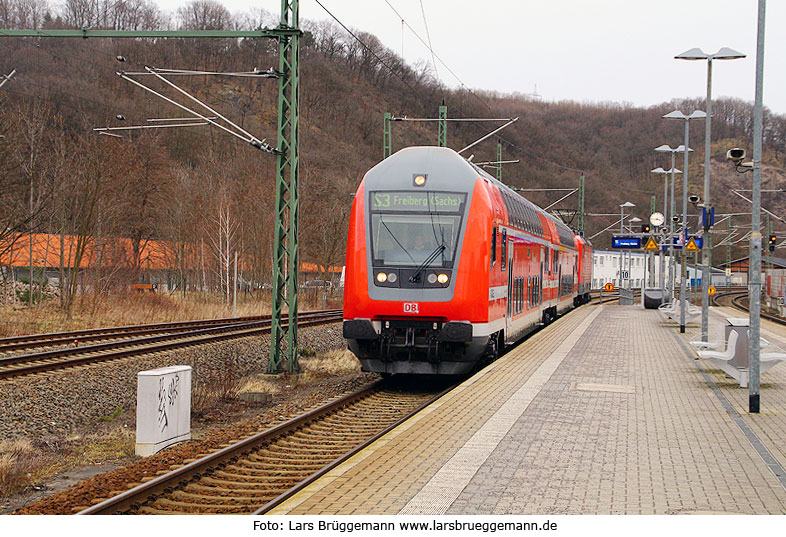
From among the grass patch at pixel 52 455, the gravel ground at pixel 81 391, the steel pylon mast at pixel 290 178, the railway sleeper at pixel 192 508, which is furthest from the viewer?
the steel pylon mast at pixel 290 178

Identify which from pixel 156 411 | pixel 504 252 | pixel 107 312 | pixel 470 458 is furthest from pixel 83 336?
pixel 470 458

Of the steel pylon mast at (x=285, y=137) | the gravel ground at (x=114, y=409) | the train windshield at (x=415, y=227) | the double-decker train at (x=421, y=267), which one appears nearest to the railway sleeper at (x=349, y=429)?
the gravel ground at (x=114, y=409)

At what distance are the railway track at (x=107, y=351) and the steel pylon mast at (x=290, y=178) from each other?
2.65 m

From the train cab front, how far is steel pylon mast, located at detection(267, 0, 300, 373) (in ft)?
9.80

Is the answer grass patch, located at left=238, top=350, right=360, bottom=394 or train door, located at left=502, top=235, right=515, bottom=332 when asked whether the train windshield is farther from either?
grass patch, located at left=238, top=350, right=360, bottom=394

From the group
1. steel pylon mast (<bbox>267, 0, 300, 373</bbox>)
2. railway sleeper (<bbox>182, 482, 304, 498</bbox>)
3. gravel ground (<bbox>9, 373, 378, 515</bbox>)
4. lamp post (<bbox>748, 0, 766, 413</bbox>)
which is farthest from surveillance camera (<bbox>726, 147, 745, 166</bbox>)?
railway sleeper (<bbox>182, 482, 304, 498</bbox>)

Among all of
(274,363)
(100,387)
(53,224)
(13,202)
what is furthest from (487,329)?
(53,224)

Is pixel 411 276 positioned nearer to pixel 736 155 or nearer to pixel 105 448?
pixel 736 155

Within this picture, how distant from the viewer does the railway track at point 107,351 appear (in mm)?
15133

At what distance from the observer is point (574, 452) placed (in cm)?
875

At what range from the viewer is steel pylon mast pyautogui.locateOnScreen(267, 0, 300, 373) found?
1738cm

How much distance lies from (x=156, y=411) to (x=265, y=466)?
6.44 feet

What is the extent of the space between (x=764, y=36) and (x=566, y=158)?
94274 mm

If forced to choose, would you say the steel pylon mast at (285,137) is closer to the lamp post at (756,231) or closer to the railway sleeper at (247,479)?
the railway sleeper at (247,479)
